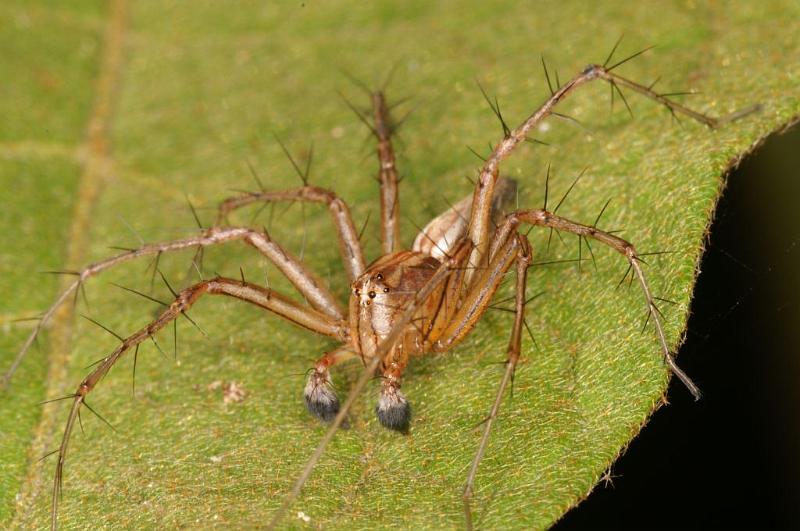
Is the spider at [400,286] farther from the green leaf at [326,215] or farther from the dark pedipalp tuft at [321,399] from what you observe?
the green leaf at [326,215]

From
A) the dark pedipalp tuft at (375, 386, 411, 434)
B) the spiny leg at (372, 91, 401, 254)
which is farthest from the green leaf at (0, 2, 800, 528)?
the spiny leg at (372, 91, 401, 254)

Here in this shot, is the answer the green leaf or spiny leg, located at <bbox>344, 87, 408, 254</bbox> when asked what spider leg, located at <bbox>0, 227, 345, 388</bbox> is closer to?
the green leaf

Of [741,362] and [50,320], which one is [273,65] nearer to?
[50,320]

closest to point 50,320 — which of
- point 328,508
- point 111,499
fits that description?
point 111,499

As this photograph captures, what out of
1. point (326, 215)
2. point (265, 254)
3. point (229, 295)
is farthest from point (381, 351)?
point (326, 215)

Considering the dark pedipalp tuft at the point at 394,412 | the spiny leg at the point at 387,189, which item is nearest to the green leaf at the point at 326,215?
the dark pedipalp tuft at the point at 394,412

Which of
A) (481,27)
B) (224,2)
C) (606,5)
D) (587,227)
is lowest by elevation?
(587,227)
